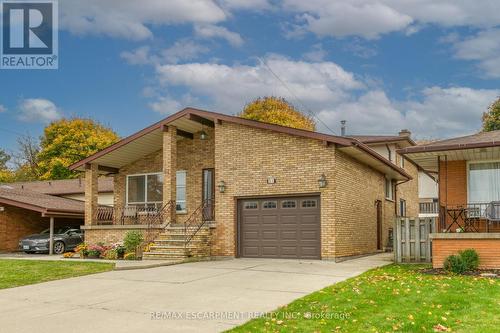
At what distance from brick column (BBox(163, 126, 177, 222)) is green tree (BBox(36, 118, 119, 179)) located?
31.2 metres

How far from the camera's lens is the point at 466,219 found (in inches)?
583

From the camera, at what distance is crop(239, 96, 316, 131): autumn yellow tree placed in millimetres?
49594

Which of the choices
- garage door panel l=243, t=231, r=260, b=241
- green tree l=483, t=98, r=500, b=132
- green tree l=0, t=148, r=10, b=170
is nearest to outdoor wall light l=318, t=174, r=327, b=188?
→ garage door panel l=243, t=231, r=260, b=241

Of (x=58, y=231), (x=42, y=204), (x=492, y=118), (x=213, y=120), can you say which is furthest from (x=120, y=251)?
(x=492, y=118)

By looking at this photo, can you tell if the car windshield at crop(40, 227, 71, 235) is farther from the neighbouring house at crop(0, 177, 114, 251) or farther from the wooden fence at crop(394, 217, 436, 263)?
the wooden fence at crop(394, 217, 436, 263)

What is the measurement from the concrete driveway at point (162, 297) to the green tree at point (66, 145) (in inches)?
1474

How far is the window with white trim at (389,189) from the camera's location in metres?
24.7

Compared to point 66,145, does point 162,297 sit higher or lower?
lower

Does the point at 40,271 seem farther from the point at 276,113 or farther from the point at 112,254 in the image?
the point at 276,113

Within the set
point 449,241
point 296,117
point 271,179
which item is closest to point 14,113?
point 296,117

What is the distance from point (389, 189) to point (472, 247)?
40.5 ft

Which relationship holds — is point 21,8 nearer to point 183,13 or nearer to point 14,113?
point 183,13

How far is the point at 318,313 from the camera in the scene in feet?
26.2

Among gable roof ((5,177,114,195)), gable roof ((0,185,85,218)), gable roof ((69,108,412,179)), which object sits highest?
gable roof ((69,108,412,179))
